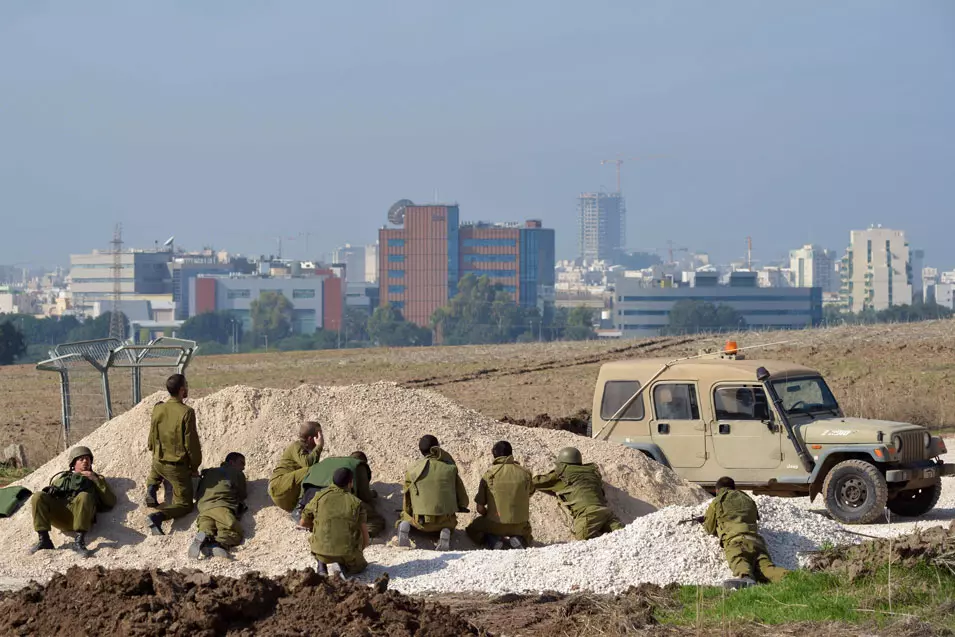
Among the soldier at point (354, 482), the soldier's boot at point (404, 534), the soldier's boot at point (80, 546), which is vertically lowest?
the soldier's boot at point (80, 546)

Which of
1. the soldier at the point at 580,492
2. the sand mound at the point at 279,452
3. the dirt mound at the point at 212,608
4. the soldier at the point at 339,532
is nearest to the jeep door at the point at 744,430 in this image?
the sand mound at the point at 279,452

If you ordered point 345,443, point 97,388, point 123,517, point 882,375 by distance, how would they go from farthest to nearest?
1. point 882,375
2. point 97,388
3. point 345,443
4. point 123,517

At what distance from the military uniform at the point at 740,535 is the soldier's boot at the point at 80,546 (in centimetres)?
640

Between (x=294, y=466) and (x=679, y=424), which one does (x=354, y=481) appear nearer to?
(x=294, y=466)

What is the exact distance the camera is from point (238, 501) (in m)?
15.1

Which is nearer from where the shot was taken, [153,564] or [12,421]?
[153,564]

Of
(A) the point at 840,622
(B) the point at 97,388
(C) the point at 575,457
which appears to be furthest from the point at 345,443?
(B) the point at 97,388

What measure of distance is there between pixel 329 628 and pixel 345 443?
680 cm

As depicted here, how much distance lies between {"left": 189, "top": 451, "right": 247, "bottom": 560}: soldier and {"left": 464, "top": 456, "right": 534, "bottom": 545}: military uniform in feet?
8.20

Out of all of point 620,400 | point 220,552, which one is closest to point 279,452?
point 220,552

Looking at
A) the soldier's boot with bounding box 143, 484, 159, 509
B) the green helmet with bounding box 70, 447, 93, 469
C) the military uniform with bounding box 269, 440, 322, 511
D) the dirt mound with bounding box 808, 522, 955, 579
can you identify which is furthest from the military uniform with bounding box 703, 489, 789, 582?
the green helmet with bounding box 70, 447, 93, 469

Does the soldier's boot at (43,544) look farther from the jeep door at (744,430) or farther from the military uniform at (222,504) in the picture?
the jeep door at (744,430)

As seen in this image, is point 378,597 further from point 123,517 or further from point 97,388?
point 97,388

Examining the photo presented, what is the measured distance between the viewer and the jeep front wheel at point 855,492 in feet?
53.1
